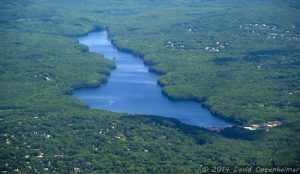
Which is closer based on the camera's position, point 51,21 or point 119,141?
point 119,141

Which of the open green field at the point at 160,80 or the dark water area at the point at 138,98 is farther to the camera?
the dark water area at the point at 138,98

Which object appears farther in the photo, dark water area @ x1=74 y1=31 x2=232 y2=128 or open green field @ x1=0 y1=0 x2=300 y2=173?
dark water area @ x1=74 y1=31 x2=232 y2=128

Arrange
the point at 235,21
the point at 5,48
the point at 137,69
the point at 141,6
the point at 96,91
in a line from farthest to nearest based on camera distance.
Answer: the point at 141,6, the point at 235,21, the point at 5,48, the point at 137,69, the point at 96,91

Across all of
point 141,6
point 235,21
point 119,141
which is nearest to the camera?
point 119,141

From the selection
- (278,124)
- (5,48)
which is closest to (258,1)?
(5,48)

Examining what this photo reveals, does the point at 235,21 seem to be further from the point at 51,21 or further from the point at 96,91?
the point at 96,91
